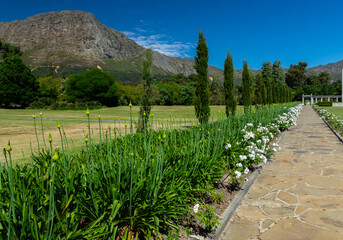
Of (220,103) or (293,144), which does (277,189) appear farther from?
(220,103)

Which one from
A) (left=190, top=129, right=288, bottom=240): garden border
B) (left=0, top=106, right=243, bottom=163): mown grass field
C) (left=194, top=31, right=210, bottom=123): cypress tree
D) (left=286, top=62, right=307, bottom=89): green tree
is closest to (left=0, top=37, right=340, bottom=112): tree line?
(left=194, top=31, right=210, bottom=123): cypress tree

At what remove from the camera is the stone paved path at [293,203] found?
247 cm

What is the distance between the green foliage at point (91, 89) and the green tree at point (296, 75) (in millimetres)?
74216

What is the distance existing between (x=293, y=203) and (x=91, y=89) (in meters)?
48.1

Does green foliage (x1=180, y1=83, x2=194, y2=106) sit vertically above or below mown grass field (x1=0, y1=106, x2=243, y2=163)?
above

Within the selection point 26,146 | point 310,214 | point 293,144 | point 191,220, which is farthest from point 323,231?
point 26,146

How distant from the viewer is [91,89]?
4669 centimetres

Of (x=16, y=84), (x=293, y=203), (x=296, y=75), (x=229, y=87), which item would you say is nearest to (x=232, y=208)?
(x=293, y=203)

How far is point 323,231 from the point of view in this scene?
246 centimetres

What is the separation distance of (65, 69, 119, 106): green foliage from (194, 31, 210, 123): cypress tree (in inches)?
1533

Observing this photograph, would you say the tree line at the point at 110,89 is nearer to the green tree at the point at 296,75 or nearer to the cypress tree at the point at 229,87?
the cypress tree at the point at 229,87

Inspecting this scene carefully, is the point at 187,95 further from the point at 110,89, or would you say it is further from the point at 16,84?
the point at 16,84

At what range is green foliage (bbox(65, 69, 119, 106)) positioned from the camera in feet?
153

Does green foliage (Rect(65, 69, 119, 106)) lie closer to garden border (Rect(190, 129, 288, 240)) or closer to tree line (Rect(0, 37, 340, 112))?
tree line (Rect(0, 37, 340, 112))
